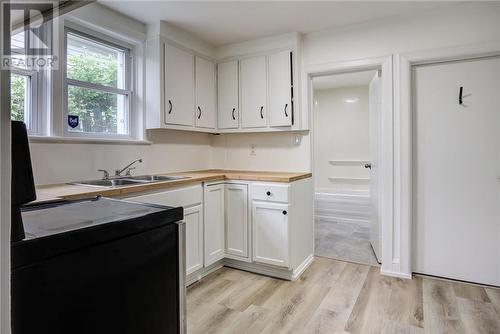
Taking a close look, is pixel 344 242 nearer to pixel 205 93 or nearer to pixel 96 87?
pixel 205 93

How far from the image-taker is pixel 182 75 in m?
2.91

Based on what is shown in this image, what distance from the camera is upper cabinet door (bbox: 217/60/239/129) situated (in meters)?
3.28

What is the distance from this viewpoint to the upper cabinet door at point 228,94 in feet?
10.7

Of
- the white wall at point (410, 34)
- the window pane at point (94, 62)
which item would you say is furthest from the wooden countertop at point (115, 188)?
the white wall at point (410, 34)

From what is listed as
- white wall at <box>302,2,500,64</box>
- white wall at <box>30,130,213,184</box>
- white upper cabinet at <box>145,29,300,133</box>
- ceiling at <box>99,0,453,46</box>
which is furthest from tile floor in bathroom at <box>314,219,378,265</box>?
ceiling at <box>99,0,453,46</box>

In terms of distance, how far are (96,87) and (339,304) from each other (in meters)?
2.54

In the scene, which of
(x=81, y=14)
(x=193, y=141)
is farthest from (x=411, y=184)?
(x=81, y=14)

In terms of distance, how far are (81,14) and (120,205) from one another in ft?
6.32

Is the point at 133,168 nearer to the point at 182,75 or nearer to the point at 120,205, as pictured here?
the point at 182,75

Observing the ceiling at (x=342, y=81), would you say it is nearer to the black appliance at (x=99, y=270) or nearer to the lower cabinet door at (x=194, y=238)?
the lower cabinet door at (x=194, y=238)

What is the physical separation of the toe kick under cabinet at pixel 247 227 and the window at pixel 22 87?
115 cm

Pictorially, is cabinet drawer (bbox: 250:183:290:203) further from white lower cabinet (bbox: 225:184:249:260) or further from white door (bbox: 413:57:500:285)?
white door (bbox: 413:57:500:285)

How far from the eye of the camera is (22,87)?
204 centimetres

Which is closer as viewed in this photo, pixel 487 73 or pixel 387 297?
pixel 387 297
